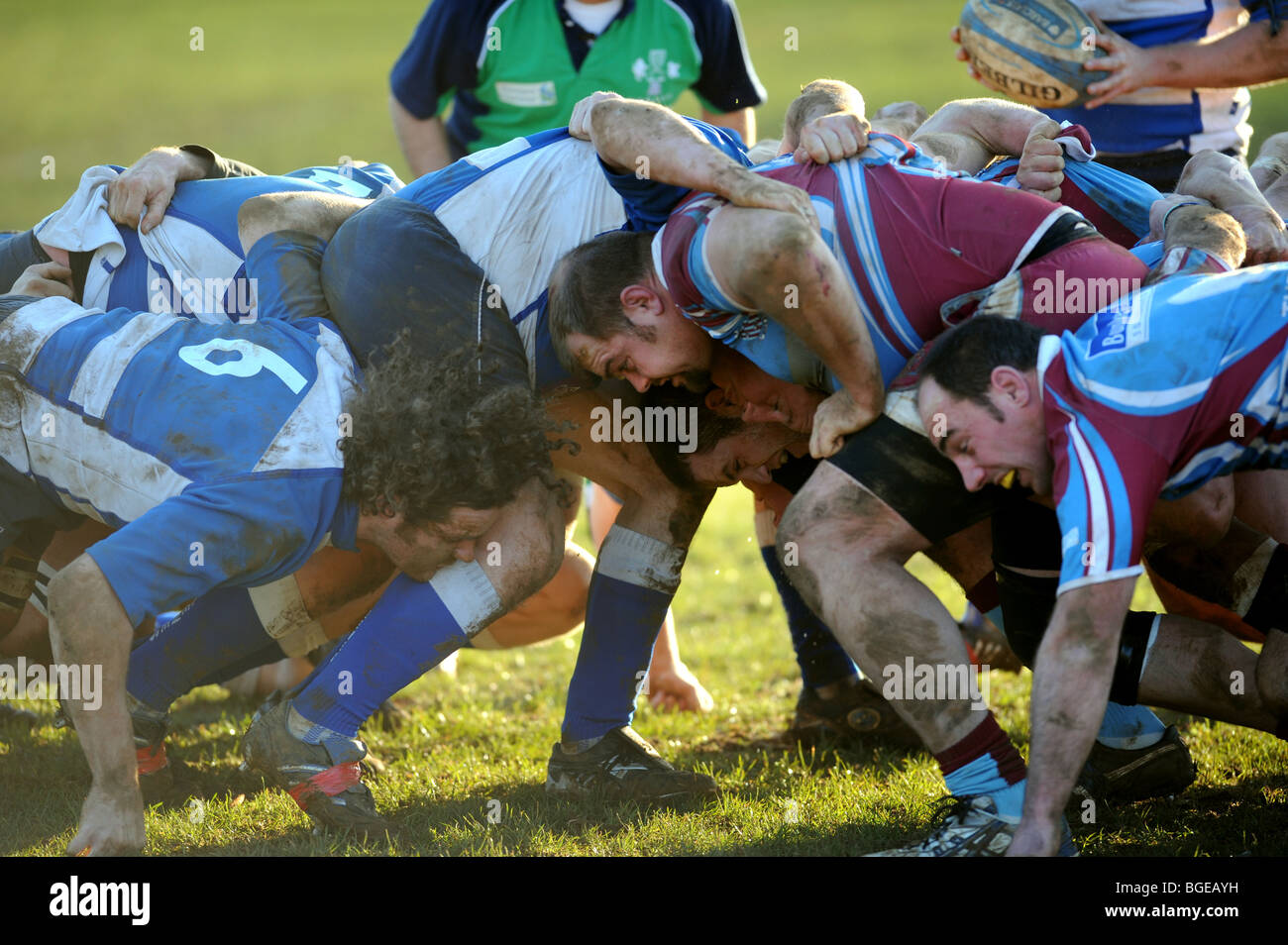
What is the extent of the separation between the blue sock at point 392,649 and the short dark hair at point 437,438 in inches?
8.7

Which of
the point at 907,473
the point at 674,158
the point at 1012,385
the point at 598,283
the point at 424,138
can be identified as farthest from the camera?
the point at 424,138

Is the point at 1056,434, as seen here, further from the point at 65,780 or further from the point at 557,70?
the point at 557,70

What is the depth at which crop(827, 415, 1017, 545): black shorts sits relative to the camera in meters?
3.12

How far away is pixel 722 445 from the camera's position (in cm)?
380

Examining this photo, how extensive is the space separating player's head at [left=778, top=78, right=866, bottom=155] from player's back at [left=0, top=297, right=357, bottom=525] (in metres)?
1.40

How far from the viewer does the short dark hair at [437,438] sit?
3.37 metres

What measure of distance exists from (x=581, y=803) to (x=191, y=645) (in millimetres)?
1161

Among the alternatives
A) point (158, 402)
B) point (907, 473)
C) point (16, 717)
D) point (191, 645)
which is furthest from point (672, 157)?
point (16, 717)

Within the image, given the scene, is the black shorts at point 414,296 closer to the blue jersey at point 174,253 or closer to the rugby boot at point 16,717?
the blue jersey at point 174,253

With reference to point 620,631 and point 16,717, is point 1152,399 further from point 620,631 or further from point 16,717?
point 16,717

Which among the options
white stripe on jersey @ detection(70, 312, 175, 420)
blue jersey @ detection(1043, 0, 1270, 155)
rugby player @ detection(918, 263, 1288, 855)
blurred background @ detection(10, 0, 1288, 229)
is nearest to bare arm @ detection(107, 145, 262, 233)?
white stripe on jersey @ detection(70, 312, 175, 420)

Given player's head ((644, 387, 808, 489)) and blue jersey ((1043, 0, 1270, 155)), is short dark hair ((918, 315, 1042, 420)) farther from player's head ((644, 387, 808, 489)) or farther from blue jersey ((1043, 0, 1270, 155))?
blue jersey ((1043, 0, 1270, 155))

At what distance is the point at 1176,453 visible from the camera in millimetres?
2812
